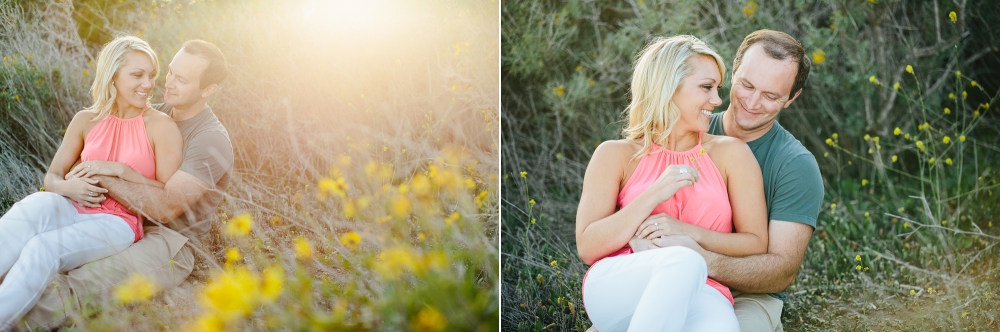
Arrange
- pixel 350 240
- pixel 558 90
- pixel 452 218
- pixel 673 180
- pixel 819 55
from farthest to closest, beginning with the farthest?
pixel 558 90
pixel 819 55
pixel 452 218
pixel 350 240
pixel 673 180

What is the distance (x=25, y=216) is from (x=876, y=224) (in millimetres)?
3774

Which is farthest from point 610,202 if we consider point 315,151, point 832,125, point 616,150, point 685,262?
point 832,125

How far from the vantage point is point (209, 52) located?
9.68 feet

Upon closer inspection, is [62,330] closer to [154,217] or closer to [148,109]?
[154,217]

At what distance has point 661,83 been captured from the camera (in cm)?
267

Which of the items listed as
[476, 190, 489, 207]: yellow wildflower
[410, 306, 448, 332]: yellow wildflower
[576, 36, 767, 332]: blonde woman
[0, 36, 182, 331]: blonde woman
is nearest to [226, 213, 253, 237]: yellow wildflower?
[0, 36, 182, 331]: blonde woman

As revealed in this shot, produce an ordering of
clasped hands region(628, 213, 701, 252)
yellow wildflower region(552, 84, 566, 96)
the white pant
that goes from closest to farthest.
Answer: the white pant, clasped hands region(628, 213, 701, 252), yellow wildflower region(552, 84, 566, 96)

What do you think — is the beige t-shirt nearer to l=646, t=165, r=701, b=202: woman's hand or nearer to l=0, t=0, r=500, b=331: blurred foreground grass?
l=0, t=0, r=500, b=331: blurred foreground grass

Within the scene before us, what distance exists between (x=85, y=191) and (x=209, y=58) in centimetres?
64

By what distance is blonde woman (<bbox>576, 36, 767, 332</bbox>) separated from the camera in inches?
98.0

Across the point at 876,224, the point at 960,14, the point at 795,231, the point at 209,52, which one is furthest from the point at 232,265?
the point at 960,14

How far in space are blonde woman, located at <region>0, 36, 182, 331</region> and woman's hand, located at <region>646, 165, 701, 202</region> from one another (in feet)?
5.62

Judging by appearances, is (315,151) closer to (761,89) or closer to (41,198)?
(41,198)

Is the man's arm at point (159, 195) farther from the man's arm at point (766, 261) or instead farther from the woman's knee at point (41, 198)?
the man's arm at point (766, 261)
